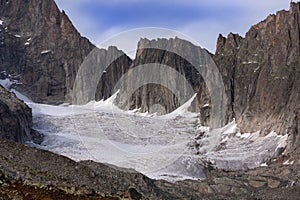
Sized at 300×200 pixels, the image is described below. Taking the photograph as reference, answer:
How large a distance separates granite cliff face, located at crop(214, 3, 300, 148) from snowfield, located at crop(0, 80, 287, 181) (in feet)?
14.2

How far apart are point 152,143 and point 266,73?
131ft

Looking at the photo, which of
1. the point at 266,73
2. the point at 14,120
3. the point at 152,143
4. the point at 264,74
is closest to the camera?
the point at 14,120

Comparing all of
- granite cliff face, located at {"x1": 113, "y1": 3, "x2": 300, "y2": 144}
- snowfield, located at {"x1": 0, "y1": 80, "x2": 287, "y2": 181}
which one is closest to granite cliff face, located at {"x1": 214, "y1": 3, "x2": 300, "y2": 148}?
granite cliff face, located at {"x1": 113, "y1": 3, "x2": 300, "y2": 144}

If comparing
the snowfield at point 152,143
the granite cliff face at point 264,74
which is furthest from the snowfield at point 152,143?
the granite cliff face at point 264,74

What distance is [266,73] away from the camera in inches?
6250

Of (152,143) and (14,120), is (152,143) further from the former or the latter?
(14,120)

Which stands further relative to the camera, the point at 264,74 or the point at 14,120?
A: the point at 264,74

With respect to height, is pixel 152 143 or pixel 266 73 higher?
pixel 266 73

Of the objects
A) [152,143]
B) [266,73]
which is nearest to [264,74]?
[266,73]

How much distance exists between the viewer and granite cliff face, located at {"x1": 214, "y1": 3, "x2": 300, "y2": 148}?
148 metres

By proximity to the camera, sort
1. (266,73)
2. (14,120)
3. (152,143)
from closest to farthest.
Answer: (14,120) < (152,143) < (266,73)

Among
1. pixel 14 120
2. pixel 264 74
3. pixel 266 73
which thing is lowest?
pixel 14 120

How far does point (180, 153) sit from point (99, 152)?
15330 mm

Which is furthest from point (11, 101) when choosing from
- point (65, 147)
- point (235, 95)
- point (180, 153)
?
A: point (235, 95)
